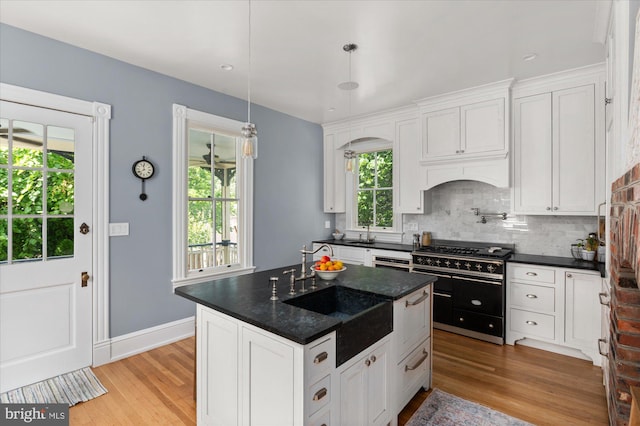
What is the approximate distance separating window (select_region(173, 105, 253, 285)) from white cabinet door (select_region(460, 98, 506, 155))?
104 inches

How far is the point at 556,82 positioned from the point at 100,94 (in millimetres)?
4418

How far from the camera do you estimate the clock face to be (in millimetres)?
3131

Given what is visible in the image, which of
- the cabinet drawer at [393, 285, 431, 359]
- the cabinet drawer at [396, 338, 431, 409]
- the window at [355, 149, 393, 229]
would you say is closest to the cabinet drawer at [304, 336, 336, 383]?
the cabinet drawer at [393, 285, 431, 359]

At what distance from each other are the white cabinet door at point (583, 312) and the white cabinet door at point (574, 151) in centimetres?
70

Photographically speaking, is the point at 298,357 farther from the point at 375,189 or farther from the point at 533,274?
the point at 375,189

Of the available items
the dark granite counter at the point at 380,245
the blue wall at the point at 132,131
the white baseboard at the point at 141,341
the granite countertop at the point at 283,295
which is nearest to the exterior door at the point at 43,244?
the white baseboard at the point at 141,341

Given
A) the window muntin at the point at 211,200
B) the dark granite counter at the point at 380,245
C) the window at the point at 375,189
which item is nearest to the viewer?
the window muntin at the point at 211,200

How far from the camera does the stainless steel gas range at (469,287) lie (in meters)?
3.34

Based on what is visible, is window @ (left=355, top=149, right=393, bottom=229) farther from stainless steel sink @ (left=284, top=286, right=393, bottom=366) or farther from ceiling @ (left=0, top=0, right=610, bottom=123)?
stainless steel sink @ (left=284, top=286, right=393, bottom=366)

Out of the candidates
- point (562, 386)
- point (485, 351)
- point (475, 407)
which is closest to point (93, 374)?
point (475, 407)

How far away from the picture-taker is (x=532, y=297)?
3248 millimetres

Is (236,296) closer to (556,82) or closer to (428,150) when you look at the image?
(428,150)

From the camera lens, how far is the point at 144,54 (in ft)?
9.52

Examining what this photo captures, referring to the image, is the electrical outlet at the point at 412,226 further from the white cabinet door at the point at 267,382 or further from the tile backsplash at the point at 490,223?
the white cabinet door at the point at 267,382
